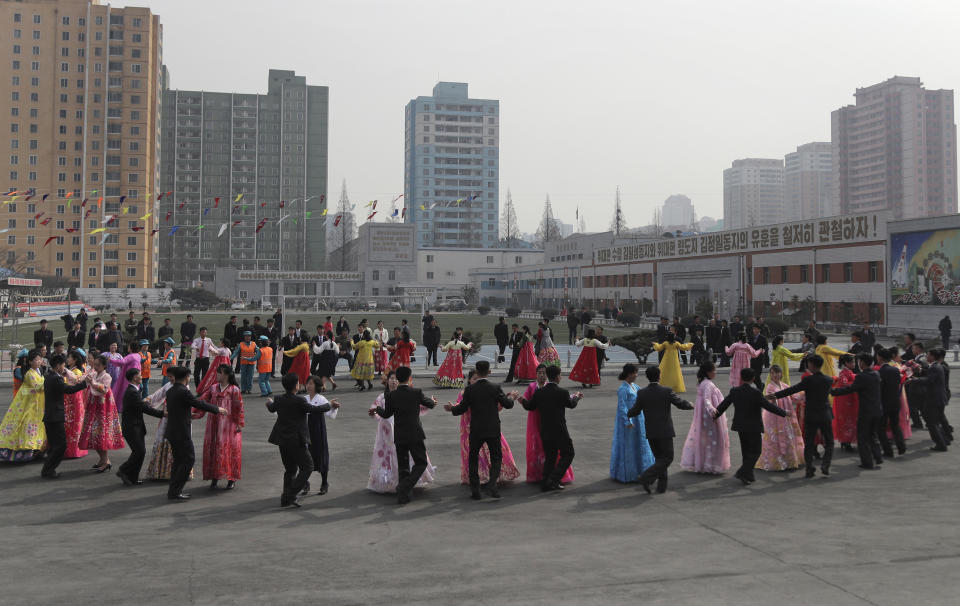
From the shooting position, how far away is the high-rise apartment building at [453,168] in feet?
575

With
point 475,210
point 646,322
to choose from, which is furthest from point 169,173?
point 646,322

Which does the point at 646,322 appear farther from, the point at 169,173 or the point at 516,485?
the point at 169,173

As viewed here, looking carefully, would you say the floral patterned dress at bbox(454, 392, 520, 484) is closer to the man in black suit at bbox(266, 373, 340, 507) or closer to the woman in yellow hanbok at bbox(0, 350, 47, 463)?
the man in black suit at bbox(266, 373, 340, 507)

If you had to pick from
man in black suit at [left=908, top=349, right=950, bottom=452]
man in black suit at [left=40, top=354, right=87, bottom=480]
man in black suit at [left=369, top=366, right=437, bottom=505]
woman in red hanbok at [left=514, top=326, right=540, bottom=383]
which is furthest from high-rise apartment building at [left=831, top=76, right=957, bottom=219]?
man in black suit at [left=40, top=354, right=87, bottom=480]

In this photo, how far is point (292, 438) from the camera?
28.0ft

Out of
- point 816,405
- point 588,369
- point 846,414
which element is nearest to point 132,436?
point 816,405

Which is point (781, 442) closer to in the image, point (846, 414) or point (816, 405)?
point (816, 405)

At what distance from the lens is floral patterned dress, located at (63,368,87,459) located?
423 inches

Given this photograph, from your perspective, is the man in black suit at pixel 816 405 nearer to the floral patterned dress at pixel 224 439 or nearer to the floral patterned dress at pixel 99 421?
the floral patterned dress at pixel 224 439

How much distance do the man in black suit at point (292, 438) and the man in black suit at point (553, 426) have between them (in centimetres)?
266

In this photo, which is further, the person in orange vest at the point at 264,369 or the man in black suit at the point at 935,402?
the person in orange vest at the point at 264,369

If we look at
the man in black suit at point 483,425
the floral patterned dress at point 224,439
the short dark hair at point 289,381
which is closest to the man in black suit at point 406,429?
the man in black suit at point 483,425

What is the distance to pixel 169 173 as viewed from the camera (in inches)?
6294

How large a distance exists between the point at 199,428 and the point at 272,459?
329cm
